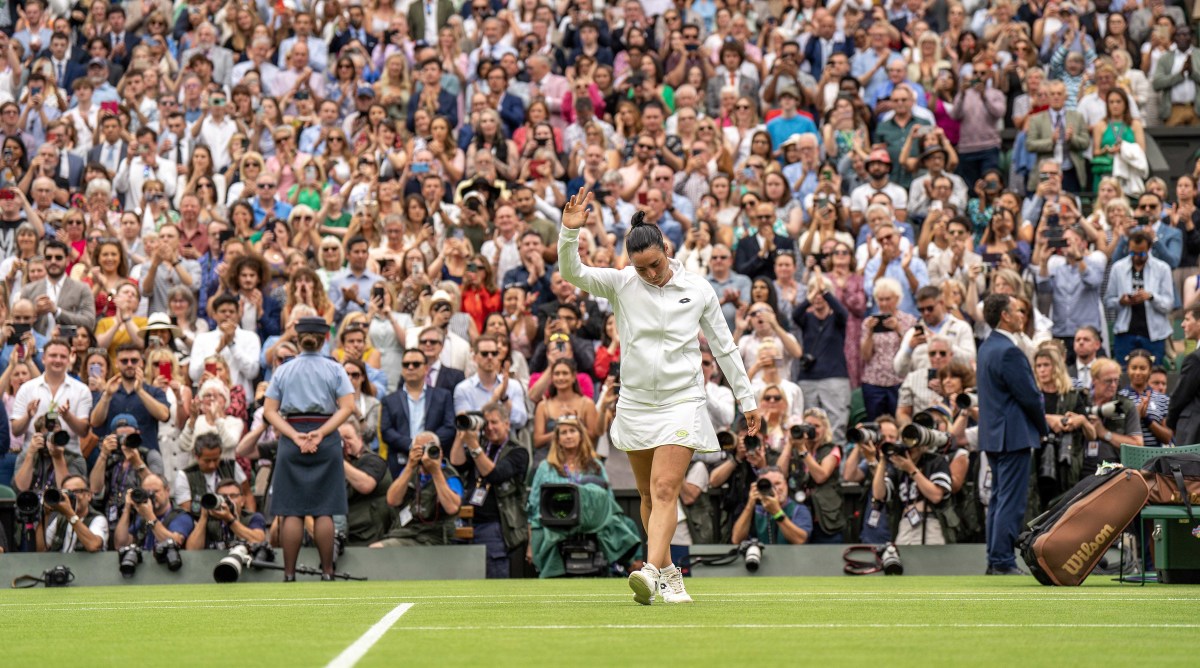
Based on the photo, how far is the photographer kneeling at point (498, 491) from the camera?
49.3 ft

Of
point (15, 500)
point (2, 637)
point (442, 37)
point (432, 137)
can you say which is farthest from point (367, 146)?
point (2, 637)

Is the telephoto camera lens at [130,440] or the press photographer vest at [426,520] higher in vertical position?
the telephoto camera lens at [130,440]

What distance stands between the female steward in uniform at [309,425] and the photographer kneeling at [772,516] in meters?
3.50

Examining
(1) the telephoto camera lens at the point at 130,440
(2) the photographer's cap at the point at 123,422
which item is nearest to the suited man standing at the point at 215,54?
(2) the photographer's cap at the point at 123,422

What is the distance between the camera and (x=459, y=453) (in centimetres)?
1509

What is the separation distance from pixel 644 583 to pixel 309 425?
5130 millimetres

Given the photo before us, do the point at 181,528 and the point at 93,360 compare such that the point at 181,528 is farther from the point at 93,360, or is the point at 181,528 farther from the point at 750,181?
the point at 750,181

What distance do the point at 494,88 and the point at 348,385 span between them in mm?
8901

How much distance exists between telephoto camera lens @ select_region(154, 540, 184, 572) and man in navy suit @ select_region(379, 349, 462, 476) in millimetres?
2191

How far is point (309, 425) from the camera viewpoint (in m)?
13.2

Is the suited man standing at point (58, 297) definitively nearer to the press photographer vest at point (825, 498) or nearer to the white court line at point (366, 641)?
the press photographer vest at point (825, 498)

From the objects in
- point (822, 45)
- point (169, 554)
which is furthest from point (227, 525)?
point (822, 45)

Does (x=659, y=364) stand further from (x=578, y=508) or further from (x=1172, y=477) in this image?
(x=578, y=508)

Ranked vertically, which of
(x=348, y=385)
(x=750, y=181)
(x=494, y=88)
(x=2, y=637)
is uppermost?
(x=494, y=88)
